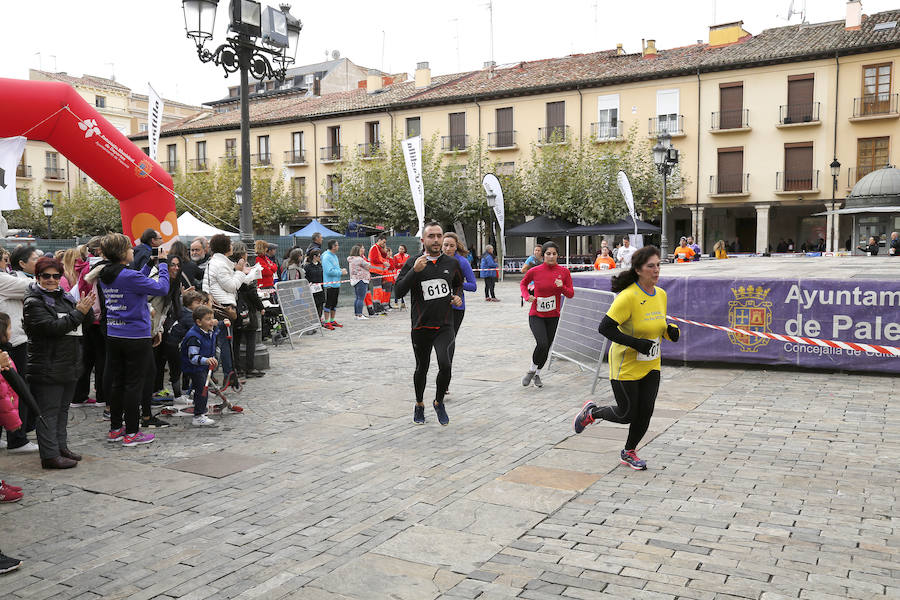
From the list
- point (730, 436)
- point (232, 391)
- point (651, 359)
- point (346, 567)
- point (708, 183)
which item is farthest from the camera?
point (708, 183)

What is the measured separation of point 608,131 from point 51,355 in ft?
117

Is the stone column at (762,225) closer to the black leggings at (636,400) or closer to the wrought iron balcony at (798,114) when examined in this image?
the wrought iron balcony at (798,114)

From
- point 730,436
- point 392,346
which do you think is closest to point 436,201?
point 392,346

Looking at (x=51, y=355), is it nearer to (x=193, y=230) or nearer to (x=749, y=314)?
(x=749, y=314)

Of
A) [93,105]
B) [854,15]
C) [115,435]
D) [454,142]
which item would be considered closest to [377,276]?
[115,435]

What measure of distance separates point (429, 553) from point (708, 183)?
116 feet

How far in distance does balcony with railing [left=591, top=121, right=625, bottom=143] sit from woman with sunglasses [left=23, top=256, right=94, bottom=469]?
34207 millimetres

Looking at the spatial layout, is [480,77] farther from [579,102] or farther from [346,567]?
[346,567]

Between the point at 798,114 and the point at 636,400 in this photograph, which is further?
the point at 798,114

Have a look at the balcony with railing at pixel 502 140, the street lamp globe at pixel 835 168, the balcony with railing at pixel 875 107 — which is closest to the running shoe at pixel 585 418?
the street lamp globe at pixel 835 168

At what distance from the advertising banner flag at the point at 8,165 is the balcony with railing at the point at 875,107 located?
3381cm

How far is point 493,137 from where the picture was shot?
41312mm

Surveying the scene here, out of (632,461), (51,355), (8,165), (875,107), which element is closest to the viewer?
(632,461)

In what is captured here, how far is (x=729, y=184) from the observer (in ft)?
118
